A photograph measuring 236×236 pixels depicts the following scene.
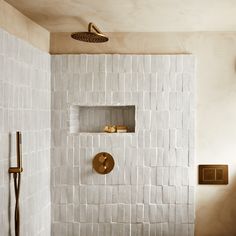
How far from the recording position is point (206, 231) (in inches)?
131

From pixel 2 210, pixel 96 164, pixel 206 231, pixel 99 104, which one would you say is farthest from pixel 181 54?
pixel 2 210

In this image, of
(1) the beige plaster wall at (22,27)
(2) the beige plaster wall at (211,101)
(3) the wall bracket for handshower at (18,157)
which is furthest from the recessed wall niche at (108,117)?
(3) the wall bracket for handshower at (18,157)

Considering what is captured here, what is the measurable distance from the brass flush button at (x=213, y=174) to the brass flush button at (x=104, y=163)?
0.73m

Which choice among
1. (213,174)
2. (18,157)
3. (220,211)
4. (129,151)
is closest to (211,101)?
(213,174)

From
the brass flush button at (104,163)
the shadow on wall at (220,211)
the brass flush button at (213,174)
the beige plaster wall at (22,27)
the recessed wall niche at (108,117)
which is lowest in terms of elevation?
the shadow on wall at (220,211)

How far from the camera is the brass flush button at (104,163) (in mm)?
3316

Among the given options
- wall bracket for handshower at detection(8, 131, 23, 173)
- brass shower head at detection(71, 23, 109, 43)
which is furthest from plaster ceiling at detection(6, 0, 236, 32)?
wall bracket for handshower at detection(8, 131, 23, 173)

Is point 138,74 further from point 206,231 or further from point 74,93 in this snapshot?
point 206,231

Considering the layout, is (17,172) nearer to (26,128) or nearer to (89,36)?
(26,128)

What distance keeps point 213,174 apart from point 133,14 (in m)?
1.43

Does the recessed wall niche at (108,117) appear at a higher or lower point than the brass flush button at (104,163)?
higher

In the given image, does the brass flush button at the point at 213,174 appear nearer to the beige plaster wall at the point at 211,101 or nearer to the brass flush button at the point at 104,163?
the beige plaster wall at the point at 211,101

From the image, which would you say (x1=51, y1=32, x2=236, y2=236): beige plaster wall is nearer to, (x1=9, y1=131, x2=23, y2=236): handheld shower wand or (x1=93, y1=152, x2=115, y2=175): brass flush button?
(x1=93, y1=152, x2=115, y2=175): brass flush button

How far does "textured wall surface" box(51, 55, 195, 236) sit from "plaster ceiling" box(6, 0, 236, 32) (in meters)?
0.26
